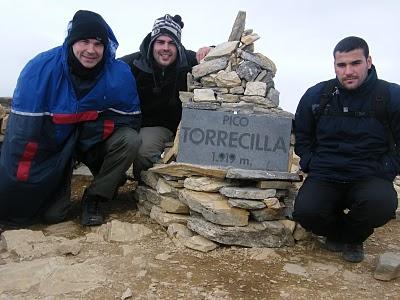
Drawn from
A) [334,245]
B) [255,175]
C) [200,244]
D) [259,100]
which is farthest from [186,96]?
[334,245]

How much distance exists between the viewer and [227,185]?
528 cm

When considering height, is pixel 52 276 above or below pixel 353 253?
below

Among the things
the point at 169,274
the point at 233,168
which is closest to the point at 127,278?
the point at 169,274

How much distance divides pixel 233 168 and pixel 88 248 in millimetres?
1711

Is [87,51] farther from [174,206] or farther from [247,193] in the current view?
[247,193]

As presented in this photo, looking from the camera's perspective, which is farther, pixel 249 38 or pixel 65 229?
pixel 249 38

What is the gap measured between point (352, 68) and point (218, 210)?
188cm

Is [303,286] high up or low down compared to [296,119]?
down

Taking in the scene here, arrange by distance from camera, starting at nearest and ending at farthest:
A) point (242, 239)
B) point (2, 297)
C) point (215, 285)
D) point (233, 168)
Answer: point (2, 297) < point (215, 285) < point (242, 239) < point (233, 168)

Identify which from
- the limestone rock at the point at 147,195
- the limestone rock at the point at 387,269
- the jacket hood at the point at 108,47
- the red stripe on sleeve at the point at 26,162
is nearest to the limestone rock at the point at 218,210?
the limestone rock at the point at 147,195

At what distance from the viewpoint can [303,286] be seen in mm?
4199

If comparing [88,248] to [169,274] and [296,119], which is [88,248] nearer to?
[169,274]

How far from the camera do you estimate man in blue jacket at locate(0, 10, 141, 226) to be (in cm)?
530

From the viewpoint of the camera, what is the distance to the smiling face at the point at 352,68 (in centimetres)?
462
